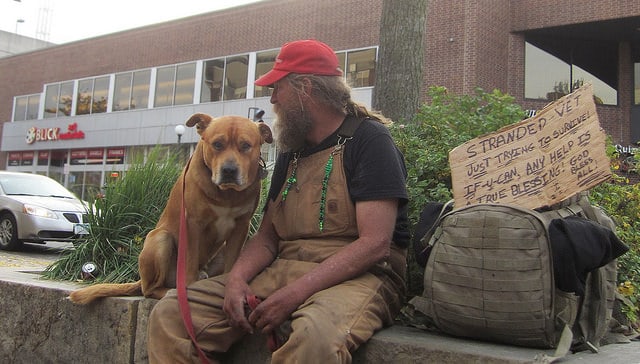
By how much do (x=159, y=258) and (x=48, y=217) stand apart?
8.38 metres

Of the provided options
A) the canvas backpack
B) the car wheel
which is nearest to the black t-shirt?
the canvas backpack

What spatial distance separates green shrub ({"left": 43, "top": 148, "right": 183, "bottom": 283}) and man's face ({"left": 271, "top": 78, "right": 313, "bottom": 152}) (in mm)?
2373

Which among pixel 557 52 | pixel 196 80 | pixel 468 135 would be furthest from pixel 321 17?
pixel 468 135

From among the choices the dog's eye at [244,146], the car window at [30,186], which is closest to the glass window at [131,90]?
the car window at [30,186]

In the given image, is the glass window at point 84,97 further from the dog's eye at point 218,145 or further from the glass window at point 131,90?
the dog's eye at point 218,145

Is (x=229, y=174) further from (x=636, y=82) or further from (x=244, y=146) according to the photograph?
(x=636, y=82)

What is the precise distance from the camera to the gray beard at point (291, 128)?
2688 mm

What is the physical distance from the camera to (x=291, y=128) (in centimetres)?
272

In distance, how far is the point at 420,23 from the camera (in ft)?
17.0

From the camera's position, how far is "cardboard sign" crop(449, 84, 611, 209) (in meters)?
2.41

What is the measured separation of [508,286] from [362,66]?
834 inches

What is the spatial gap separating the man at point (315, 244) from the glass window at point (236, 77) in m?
23.3

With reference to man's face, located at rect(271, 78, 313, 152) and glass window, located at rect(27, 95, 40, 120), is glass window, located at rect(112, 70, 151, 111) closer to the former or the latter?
glass window, located at rect(27, 95, 40, 120)

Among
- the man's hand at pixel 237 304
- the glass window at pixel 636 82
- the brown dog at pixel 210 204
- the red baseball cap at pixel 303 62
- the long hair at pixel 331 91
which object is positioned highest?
the glass window at pixel 636 82
